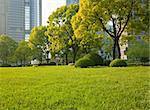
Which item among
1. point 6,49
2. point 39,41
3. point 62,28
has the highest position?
point 62,28

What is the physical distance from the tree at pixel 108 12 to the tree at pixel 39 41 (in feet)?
66.0

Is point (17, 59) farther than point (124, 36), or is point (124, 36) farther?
point (17, 59)

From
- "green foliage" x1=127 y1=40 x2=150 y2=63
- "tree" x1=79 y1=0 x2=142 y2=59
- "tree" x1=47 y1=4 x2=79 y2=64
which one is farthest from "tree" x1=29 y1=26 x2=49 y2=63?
"tree" x1=79 y1=0 x2=142 y2=59

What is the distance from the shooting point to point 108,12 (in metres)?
25.6

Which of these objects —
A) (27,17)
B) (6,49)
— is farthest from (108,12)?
(27,17)

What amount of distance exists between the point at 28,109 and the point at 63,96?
3.94ft

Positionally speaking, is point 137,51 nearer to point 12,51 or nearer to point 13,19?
point 12,51

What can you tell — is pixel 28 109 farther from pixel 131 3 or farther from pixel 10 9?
pixel 10 9

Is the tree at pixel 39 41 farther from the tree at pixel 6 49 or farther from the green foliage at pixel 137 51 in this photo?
the green foliage at pixel 137 51

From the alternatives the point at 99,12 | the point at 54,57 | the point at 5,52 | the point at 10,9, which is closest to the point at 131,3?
the point at 99,12

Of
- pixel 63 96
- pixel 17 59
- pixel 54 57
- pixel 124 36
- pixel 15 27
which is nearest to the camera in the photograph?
pixel 63 96

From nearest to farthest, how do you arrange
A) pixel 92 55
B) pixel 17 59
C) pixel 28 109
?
pixel 28 109, pixel 92 55, pixel 17 59

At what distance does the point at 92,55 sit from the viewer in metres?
24.2

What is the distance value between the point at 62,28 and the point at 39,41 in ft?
32.8
